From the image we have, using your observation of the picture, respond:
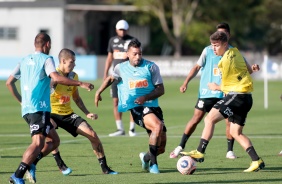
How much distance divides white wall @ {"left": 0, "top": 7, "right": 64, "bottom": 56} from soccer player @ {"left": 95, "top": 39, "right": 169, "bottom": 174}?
4948 cm

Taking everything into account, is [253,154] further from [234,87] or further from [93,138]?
[93,138]

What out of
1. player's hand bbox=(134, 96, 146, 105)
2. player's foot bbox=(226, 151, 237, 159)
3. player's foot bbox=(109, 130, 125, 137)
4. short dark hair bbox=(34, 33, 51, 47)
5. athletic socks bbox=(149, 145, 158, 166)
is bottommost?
player's foot bbox=(109, 130, 125, 137)

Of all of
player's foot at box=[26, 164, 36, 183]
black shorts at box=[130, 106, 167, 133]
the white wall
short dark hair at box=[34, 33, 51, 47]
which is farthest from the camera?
the white wall

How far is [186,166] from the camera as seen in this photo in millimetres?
12797

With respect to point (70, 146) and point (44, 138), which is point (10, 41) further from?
point (44, 138)

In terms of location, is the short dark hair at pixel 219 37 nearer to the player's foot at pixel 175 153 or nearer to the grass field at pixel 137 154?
the grass field at pixel 137 154

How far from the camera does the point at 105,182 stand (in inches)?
472

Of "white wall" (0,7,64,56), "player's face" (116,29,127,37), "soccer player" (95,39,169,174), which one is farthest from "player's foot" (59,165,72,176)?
"white wall" (0,7,64,56)

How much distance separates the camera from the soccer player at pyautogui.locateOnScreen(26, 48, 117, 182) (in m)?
12.8

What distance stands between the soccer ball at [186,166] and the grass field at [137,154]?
98 mm

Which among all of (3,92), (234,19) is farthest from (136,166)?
(234,19)

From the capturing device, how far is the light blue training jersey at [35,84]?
11500mm

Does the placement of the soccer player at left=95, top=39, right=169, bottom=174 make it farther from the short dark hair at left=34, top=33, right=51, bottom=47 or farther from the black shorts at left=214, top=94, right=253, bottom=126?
the short dark hair at left=34, top=33, right=51, bottom=47

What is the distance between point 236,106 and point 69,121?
2.58 metres
